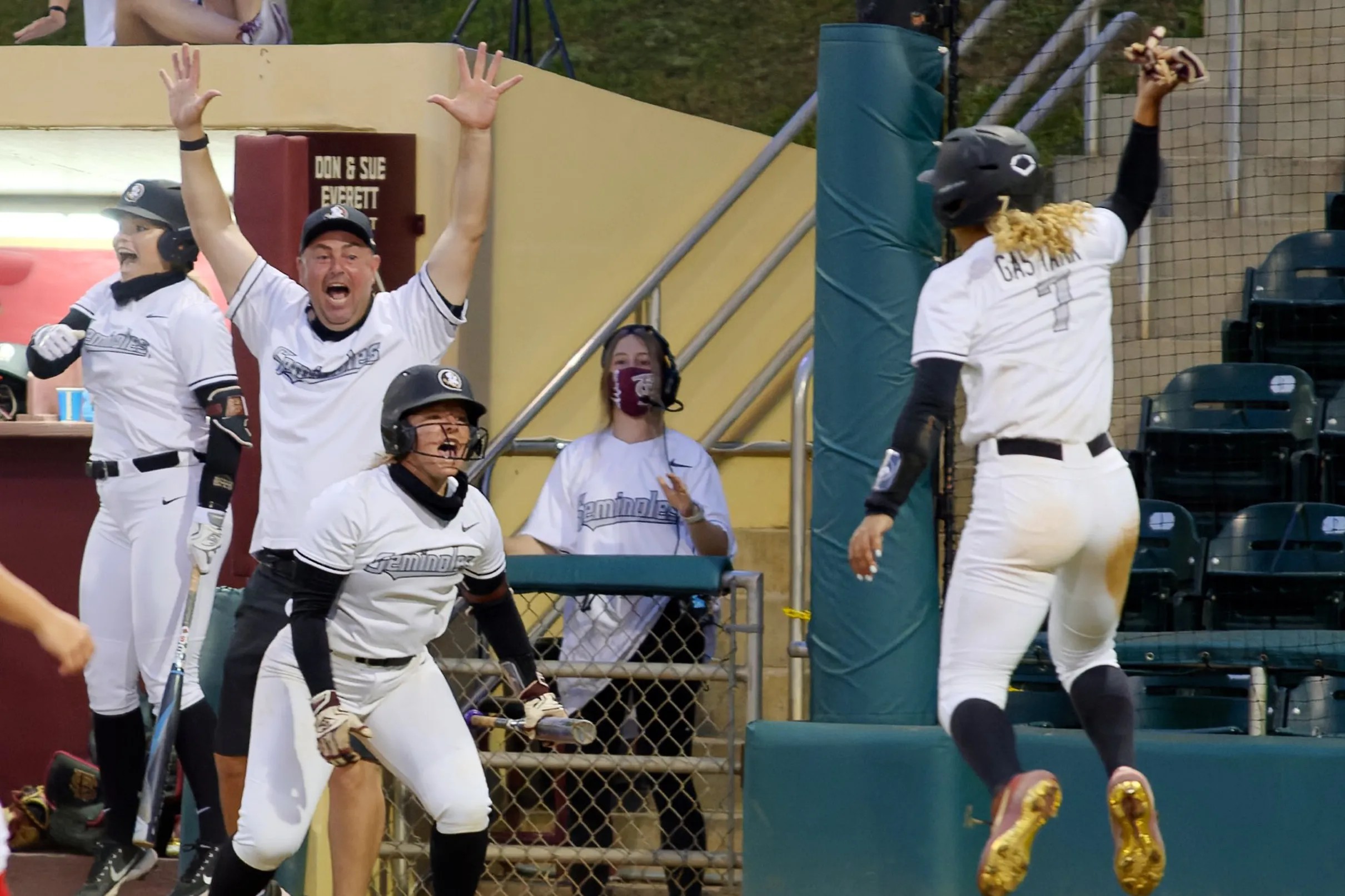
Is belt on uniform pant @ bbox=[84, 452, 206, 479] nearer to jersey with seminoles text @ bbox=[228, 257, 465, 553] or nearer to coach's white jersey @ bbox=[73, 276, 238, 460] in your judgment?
coach's white jersey @ bbox=[73, 276, 238, 460]

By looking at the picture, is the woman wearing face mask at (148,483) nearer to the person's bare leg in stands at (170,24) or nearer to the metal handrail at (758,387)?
the person's bare leg in stands at (170,24)

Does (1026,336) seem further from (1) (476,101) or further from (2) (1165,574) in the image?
(2) (1165,574)

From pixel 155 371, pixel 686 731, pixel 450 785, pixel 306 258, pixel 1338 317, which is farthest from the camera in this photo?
pixel 1338 317

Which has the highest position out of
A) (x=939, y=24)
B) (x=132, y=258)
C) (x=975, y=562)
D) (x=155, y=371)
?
(x=939, y=24)

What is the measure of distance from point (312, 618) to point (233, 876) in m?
0.74

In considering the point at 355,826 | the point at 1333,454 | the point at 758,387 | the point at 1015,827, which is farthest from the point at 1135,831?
the point at 1333,454

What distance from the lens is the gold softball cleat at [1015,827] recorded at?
13.1 feet

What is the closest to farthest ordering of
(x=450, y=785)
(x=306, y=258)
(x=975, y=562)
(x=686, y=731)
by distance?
1. (x=975, y=562)
2. (x=450, y=785)
3. (x=306, y=258)
4. (x=686, y=731)

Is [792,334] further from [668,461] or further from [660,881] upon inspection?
[660,881]

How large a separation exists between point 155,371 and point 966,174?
313 cm

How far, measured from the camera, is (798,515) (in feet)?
19.7

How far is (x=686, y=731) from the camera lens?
5.91 m

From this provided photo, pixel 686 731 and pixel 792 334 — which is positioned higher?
pixel 792 334

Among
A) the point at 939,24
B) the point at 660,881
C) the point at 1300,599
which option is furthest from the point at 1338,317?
the point at 660,881
